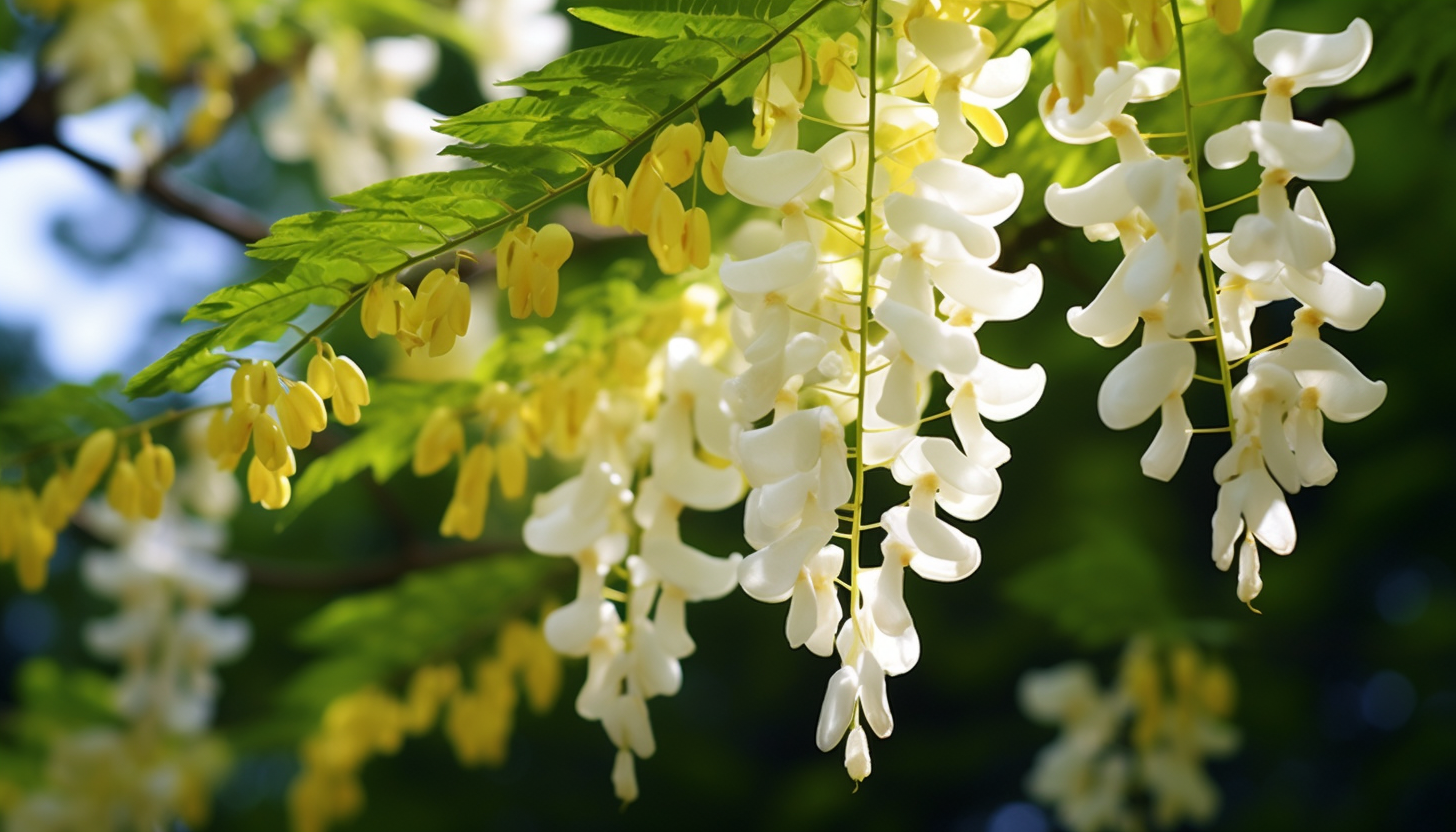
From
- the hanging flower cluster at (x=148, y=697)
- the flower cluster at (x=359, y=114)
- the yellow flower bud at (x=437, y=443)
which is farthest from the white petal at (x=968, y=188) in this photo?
the hanging flower cluster at (x=148, y=697)

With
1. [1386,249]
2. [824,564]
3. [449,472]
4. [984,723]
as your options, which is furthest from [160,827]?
[1386,249]

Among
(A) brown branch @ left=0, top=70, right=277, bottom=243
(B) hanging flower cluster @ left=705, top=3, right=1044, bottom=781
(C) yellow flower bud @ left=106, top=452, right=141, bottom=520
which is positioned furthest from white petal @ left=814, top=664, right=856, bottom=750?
(A) brown branch @ left=0, top=70, right=277, bottom=243

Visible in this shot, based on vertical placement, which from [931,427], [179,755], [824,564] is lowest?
[179,755]

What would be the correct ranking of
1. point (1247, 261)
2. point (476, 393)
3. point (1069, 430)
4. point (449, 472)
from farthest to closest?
1. point (449, 472)
2. point (1069, 430)
3. point (476, 393)
4. point (1247, 261)

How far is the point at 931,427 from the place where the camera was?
4.48ft

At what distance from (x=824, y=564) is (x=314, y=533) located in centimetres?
331

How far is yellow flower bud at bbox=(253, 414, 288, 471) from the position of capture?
32.0 inches

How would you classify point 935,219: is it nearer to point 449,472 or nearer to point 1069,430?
point 1069,430

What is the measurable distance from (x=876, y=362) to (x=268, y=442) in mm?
414

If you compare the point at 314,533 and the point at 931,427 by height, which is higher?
the point at 931,427

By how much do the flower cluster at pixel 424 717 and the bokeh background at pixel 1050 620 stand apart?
12 cm

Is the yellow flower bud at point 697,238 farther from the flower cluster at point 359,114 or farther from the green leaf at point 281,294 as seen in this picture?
the flower cluster at point 359,114

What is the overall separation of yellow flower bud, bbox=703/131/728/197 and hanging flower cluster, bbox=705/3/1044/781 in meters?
0.03

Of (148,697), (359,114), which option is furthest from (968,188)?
(148,697)
